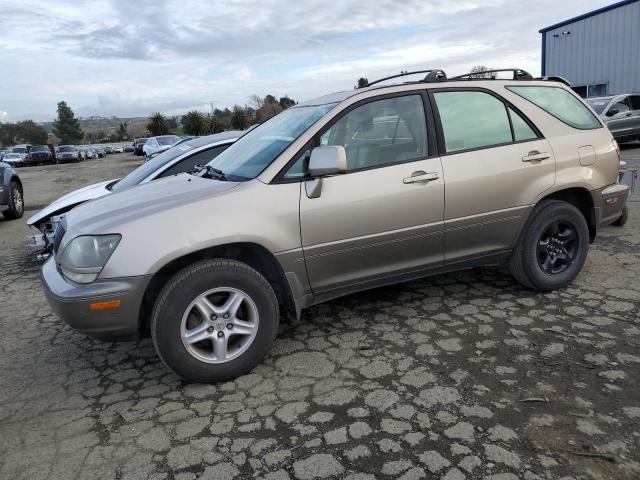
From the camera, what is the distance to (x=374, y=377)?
313 centimetres

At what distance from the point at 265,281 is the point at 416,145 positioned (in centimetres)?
148

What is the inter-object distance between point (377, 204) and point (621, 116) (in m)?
13.7

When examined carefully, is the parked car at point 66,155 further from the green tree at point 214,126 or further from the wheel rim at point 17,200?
the wheel rim at point 17,200

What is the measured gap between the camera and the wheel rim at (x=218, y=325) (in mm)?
3082

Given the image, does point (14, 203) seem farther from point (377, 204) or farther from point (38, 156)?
point (38, 156)

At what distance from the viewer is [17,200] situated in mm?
9984

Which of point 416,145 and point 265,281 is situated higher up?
point 416,145

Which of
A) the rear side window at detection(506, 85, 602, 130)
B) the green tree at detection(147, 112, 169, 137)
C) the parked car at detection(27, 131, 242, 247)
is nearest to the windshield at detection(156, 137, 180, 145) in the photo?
the parked car at detection(27, 131, 242, 247)

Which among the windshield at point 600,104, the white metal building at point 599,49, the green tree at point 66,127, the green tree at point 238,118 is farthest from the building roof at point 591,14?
the green tree at point 66,127

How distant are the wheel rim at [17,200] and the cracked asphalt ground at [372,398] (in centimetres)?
648

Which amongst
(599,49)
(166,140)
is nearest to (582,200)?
(166,140)

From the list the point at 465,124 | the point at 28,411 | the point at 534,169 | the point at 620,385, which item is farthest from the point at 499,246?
the point at 28,411

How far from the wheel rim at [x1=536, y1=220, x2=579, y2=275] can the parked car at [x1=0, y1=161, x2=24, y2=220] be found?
9126 mm

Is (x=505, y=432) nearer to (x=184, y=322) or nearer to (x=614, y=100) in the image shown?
(x=184, y=322)
